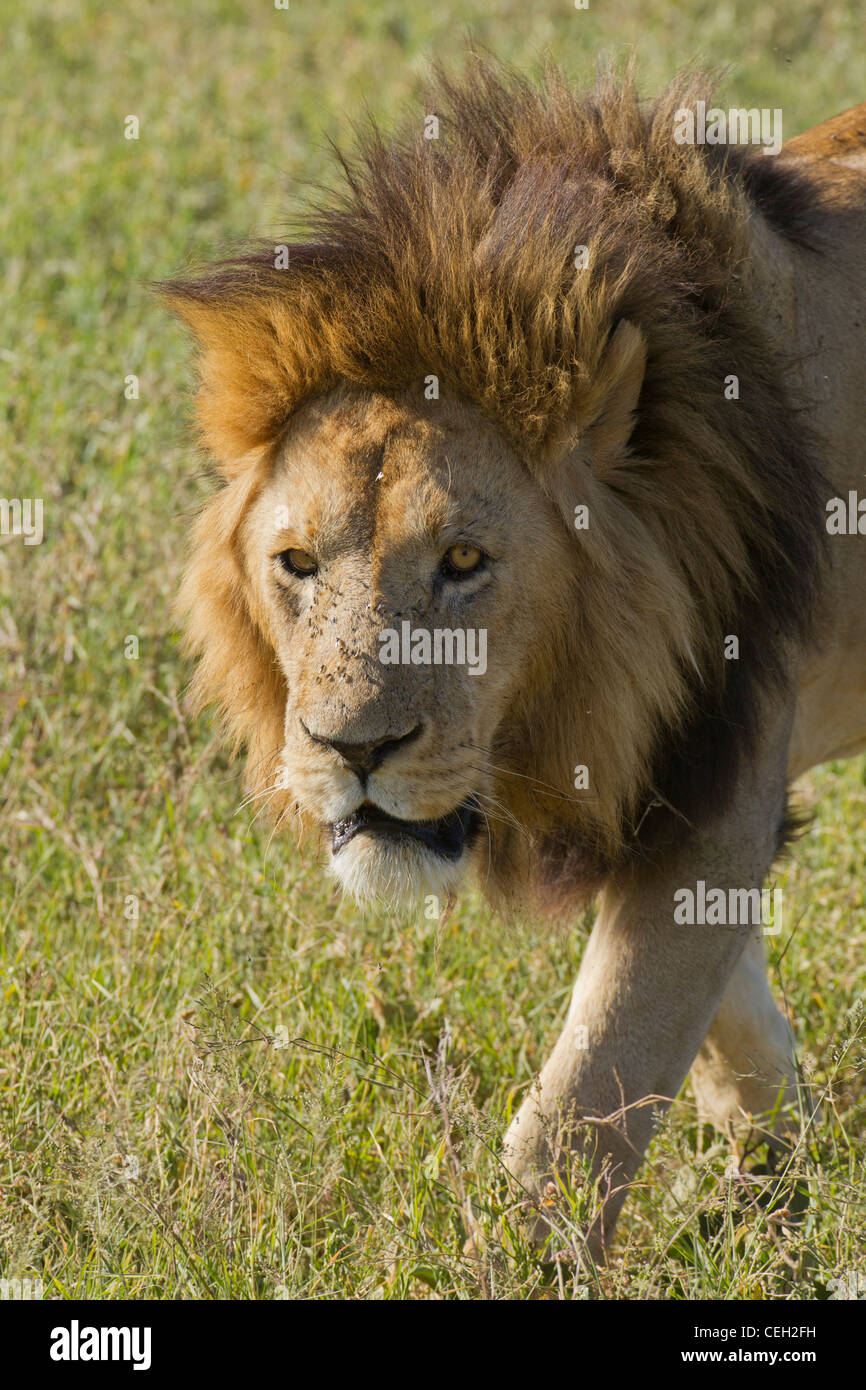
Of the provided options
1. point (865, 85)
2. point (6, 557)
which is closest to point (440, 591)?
point (6, 557)

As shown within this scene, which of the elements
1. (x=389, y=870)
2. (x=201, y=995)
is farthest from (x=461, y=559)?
(x=201, y=995)

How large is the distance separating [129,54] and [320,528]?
7.56 metres

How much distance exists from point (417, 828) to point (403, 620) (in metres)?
0.36

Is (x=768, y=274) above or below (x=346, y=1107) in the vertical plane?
above

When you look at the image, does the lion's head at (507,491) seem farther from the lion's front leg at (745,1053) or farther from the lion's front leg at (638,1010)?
the lion's front leg at (745,1053)

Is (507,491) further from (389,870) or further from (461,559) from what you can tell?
(389,870)

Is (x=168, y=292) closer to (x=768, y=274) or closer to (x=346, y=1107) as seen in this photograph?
(x=768, y=274)

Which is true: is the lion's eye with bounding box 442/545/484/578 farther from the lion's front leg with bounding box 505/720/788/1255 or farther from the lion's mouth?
the lion's front leg with bounding box 505/720/788/1255

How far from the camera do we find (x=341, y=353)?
2975 millimetres

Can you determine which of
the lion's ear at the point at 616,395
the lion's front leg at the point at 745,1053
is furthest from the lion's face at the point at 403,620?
the lion's front leg at the point at 745,1053

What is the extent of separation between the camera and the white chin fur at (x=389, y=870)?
2.84 meters

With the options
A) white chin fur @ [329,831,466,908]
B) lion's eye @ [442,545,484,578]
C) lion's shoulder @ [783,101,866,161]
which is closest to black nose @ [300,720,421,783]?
white chin fur @ [329,831,466,908]

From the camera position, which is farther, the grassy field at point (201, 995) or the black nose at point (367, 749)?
the grassy field at point (201, 995)

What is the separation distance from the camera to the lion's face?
2771mm
